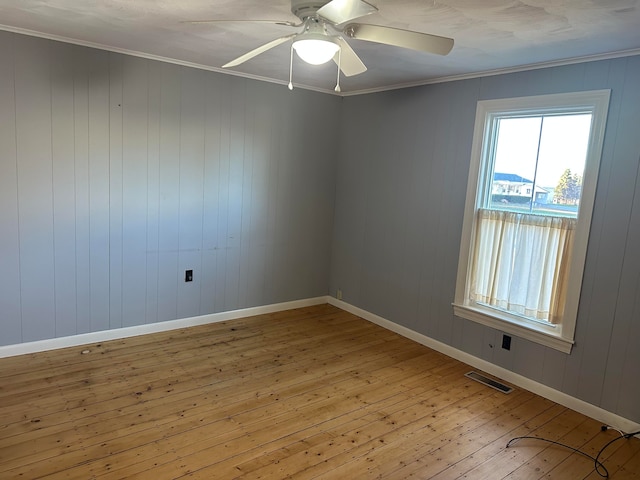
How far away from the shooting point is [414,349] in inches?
161

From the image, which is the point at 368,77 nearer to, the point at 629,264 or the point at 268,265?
the point at 268,265

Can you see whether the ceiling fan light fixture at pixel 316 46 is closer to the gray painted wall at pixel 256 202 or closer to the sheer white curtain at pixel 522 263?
the gray painted wall at pixel 256 202

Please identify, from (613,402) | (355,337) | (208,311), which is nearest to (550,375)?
(613,402)

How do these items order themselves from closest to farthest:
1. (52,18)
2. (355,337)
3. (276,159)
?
(52,18)
(355,337)
(276,159)

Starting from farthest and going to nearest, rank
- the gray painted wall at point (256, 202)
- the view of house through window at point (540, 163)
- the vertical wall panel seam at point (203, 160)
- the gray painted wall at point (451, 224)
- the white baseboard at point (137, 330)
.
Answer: the vertical wall panel seam at point (203, 160), the white baseboard at point (137, 330), the view of house through window at point (540, 163), the gray painted wall at point (256, 202), the gray painted wall at point (451, 224)

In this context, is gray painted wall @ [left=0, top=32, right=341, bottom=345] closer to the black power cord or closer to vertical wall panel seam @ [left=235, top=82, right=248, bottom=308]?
vertical wall panel seam @ [left=235, top=82, right=248, bottom=308]

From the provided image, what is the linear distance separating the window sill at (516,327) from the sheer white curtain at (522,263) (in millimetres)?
75

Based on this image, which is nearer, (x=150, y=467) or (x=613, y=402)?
(x=150, y=467)

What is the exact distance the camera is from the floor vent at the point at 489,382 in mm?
3407

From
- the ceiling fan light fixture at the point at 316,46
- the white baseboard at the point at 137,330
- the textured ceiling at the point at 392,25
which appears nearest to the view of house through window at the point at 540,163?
the textured ceiling at the point at 392,25

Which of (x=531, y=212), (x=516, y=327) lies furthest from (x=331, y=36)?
(x=516, y=327)

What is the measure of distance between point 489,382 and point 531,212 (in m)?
1.37

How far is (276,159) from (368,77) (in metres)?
1.27

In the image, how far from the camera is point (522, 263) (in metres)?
3.42
